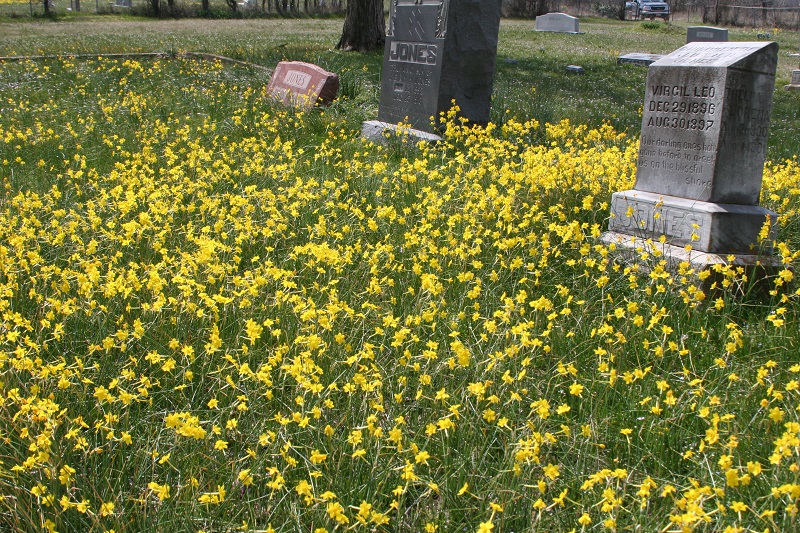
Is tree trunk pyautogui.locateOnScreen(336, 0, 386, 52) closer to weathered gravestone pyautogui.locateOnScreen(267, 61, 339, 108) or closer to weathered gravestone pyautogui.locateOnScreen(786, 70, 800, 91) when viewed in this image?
weathered gravestone pyautogui.locateOnScreen(267, 61, 339, 108)

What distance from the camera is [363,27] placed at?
57.1ft

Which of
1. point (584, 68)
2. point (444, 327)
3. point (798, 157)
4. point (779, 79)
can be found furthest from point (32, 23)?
point (444, 327)

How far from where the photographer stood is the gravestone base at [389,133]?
8633 millimetres

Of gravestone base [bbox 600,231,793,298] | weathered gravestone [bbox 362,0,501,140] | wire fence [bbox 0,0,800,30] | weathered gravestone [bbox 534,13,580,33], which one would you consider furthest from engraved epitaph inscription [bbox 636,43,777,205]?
wire fence [bbox 0,0,800,30]

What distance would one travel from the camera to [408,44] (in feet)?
30.6

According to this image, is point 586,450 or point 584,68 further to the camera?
point 584,68

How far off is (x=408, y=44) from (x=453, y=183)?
3655mm

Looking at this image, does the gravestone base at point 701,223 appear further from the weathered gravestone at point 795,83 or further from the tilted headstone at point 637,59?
the tilted headstone at point 637,59

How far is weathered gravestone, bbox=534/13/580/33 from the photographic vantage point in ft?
105

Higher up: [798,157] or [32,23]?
[32,23]

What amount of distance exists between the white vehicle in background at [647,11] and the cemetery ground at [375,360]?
41.6m

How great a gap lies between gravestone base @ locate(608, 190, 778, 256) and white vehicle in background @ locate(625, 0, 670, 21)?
42.7 meters

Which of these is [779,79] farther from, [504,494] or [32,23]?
[32,23]

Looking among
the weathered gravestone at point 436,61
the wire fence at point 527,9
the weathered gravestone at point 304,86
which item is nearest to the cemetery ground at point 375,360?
the weathered gravestone at point 436,61
